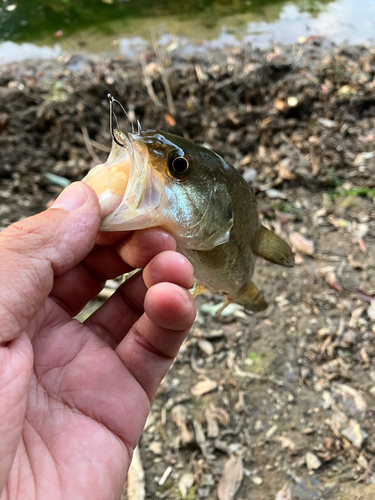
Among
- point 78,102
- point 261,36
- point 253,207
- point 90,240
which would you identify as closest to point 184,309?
point 90,240

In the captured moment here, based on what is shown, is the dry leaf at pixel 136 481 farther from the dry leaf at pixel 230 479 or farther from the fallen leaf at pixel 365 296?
the fallen leaf at pixel 365 296

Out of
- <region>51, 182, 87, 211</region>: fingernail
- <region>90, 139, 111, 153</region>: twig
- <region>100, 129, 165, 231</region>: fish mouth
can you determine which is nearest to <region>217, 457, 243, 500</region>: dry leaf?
<region>100, 129, 165, 231</region>: fish mouth

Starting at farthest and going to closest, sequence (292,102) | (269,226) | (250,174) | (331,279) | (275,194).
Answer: (292,102) < (250,174) < (275,194) < (269,226) < (331,279)

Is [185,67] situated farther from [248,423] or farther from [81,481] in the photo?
[81,481]

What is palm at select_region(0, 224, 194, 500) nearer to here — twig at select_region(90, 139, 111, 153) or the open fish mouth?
the open fish mouth

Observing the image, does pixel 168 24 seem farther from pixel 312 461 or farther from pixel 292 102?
pixel 312 461

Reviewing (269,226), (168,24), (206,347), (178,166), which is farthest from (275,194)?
(168,24)
